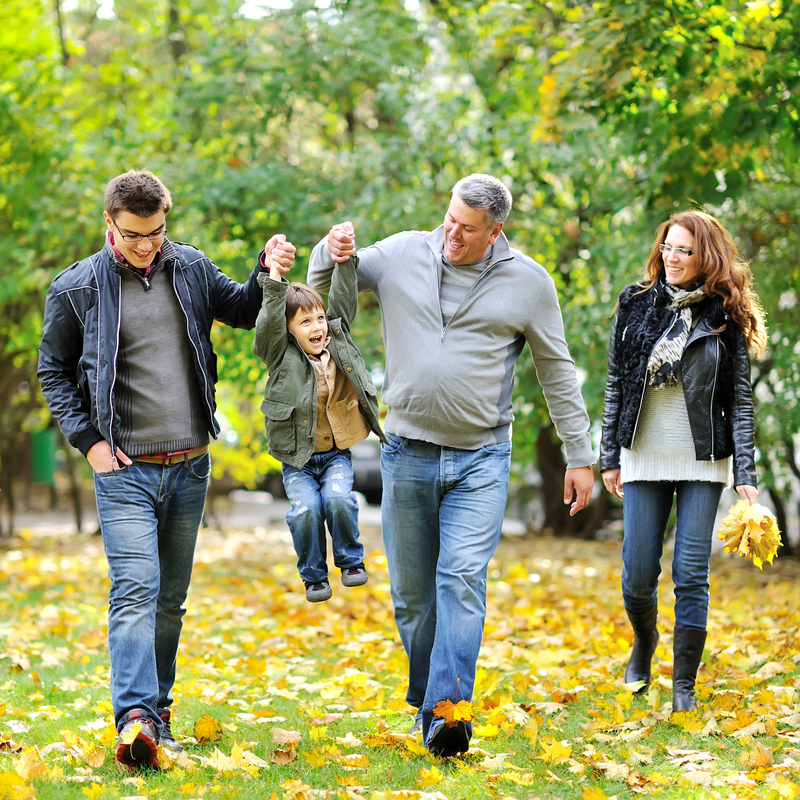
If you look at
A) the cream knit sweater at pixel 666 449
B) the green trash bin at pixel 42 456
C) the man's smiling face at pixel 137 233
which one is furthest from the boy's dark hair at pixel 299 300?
the green trash bin at pixel 42 456

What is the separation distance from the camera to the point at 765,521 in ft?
13.7

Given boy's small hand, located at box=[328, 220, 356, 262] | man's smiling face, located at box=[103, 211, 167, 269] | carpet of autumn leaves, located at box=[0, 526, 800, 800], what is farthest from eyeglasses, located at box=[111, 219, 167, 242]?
carpet of autumn leaves, located at box=[0, 526, 800, 800]

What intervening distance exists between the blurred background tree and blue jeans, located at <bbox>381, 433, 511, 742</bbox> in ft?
11.0

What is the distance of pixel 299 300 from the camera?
403 centimetres

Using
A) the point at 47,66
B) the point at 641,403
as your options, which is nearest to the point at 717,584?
the point at 641,403

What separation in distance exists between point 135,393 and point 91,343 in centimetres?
25

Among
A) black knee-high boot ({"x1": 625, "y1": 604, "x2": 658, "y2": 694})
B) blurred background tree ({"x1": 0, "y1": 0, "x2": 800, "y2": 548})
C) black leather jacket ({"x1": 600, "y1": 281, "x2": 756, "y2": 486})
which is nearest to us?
black leather jacket ({"x1": 600, "y1": 281, "x2": 756, "y2": 486})

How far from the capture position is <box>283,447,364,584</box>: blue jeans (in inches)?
157

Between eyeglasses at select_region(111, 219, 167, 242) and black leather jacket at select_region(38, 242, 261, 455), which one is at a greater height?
eyeglasses at select_region(111, 219, 167, 242)

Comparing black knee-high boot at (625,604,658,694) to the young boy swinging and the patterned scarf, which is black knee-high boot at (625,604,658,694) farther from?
the young boy swinging

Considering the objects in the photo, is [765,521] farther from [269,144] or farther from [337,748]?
[269,144]

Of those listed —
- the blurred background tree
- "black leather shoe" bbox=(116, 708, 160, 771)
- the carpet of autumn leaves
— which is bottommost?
the carpet of autumn leaves

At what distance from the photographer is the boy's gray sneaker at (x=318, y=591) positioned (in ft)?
12.8

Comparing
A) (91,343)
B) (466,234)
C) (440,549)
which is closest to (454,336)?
(466,234)
